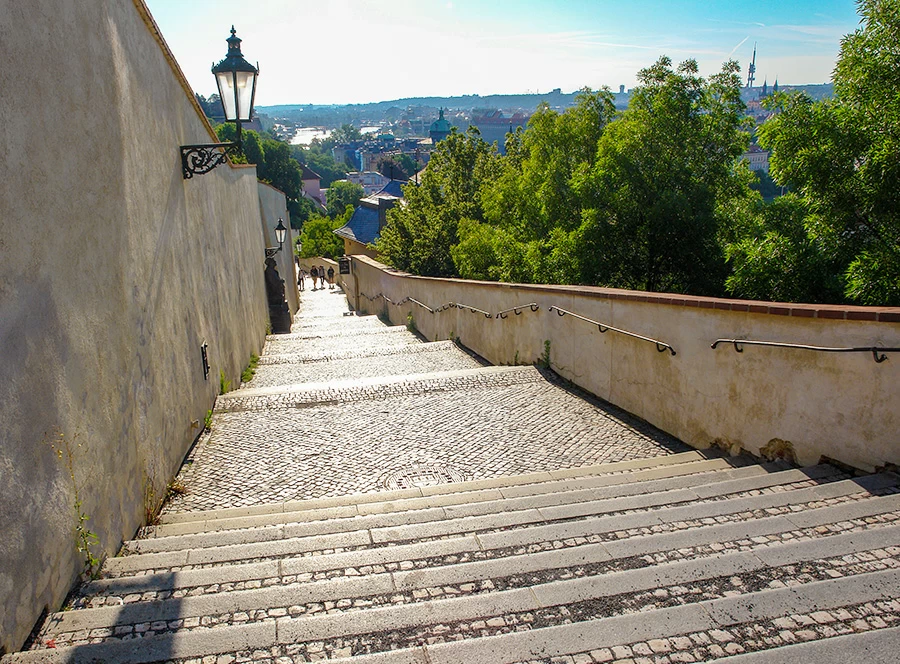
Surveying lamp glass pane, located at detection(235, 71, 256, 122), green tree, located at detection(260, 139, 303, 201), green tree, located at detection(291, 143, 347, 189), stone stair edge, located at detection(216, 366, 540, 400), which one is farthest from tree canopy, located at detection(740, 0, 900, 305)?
green tree, located at detection(291, 143, 347, 189)

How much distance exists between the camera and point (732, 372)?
214 inches

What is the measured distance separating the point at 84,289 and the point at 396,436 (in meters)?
3.65

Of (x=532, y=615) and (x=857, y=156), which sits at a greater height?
(x=857, y=156)

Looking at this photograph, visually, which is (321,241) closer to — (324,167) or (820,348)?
(820,348)

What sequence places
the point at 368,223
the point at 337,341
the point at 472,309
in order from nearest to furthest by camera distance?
1. the point at 472,309
2. the point at 337,341
3. the point at 368,223

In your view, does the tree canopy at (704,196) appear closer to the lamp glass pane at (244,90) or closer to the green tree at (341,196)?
the lamp glass pane at (244,90)

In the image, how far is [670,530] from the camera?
12.3ft

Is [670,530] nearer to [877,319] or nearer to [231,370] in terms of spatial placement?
[877,319]

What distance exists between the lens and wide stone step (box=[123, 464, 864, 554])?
153 inches

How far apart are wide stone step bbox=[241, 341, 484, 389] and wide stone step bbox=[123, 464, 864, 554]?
6065 mm

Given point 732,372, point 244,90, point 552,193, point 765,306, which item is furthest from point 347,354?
point 765,306

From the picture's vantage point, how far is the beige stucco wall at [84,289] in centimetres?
283

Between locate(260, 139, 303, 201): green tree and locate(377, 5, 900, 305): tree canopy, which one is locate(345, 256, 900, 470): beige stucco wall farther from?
locate(260, 139, 303, 201): green tree

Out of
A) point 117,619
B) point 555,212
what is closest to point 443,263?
point 555,212
